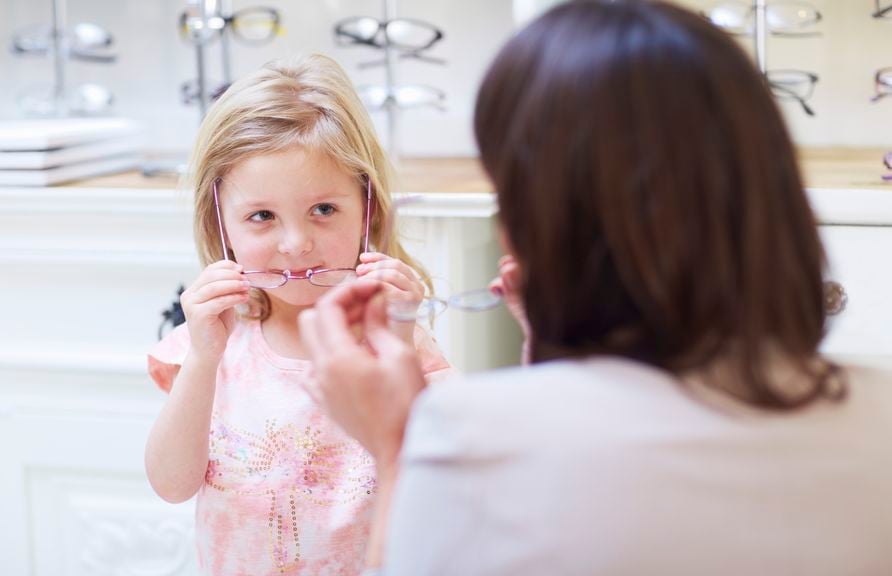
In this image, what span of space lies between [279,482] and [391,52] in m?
0.93

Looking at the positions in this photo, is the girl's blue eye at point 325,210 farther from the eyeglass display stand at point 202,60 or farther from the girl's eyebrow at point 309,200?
the eyeglass display stand at point 202,60

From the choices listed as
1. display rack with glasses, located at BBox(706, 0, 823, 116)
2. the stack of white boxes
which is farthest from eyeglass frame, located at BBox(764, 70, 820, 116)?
the stack of white boxes

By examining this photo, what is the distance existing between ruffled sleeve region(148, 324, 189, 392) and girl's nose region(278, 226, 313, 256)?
0.17 meters

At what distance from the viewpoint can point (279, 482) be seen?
3.67ft

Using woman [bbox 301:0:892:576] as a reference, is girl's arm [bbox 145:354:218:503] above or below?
below

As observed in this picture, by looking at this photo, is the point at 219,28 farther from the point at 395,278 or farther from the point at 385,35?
the point at 395,278

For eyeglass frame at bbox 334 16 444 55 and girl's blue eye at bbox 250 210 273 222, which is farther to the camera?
eyeglass frame at bbox 334 16 444 55

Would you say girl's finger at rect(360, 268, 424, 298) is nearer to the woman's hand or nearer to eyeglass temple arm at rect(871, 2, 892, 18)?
the woman's hand

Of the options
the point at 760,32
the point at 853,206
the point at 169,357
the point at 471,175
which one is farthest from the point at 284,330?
the point at 760,32

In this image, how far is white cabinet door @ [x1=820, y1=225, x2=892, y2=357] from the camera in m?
1.36

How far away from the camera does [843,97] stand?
5.97 feet

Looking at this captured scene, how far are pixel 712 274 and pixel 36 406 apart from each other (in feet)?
4.22

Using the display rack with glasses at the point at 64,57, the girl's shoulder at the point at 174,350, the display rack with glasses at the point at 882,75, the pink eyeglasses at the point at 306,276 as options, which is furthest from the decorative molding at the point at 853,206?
the display rack with glasses at the point at 64,57

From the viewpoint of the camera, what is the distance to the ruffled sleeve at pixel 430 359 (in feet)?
3.74
